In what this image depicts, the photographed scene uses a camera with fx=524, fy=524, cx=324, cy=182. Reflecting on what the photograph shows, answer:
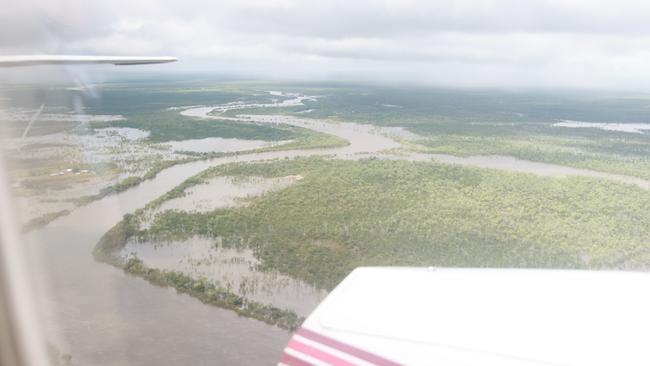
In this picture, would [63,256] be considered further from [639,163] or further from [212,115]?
[212,115]

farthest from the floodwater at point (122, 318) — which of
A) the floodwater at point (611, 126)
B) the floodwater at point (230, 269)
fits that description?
the floodwater at point (611, 126)

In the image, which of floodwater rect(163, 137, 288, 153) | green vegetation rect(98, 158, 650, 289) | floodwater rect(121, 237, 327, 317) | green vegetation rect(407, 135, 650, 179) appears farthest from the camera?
floodwater rect(163, 137, 288, 153)

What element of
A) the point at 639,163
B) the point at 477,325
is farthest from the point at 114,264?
the point at 639,163

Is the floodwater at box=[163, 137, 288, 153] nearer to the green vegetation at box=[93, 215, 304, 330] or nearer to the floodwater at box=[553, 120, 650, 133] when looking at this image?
the green vegetation at box=[93, 215, 304, 330]

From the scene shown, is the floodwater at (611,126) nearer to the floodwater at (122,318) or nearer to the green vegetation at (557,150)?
the green vegetation at (557,150)

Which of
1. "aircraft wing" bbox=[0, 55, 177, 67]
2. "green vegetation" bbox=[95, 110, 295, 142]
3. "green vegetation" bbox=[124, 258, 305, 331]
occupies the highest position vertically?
"aircraft wing" bbox=[0, 55, 177, 67]

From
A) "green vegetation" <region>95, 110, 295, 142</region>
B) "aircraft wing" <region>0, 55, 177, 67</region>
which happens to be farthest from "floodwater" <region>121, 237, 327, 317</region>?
"green vegetation" <region>95, 110, 295, 142</region>
